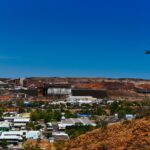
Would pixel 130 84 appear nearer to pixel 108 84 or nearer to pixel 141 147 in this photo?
pixel 108 84

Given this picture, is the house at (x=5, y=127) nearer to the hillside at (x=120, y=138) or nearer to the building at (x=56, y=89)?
the hillside at (x=120, y=138)

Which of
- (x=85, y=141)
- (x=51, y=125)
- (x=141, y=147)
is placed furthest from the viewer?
(x=51, y=125)

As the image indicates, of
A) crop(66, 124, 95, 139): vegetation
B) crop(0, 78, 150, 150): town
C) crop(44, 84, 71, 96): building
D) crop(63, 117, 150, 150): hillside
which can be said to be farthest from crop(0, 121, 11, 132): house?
crop(44, 84, 71, 96): building

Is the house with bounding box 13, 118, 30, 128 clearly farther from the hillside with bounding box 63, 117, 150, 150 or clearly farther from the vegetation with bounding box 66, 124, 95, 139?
the hillside with bounding box 63, 117, 150, 150

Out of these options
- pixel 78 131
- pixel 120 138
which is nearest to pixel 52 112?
pixel 78 131

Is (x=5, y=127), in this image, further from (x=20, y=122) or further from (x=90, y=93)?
(x=90, y=93)

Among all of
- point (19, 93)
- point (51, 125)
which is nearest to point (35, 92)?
point (19, 93)
